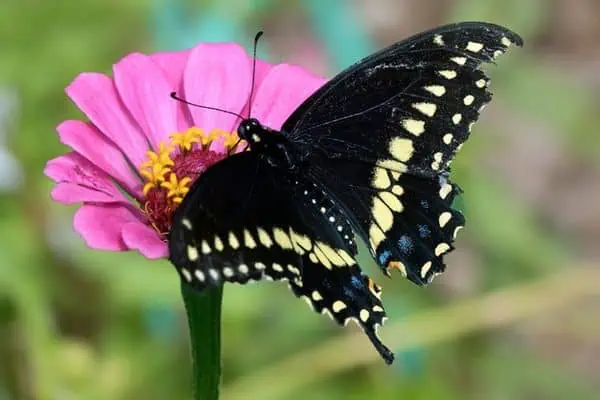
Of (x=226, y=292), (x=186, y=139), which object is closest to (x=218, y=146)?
(x=186, y=139)

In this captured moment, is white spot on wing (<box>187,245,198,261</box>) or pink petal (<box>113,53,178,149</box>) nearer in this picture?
white spot on wing (<box>187,245,198,261</box>)

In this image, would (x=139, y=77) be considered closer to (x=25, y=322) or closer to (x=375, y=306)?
(x=375, y=306)

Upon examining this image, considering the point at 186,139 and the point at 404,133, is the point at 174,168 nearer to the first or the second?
the point at 186,139

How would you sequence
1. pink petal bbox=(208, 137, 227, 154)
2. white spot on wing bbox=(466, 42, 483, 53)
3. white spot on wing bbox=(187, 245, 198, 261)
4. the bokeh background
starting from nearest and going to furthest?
white spot on wing bbox=(187, 245, 198, 261), white spot on wing bbox=(466, 42, 483, 53), pink petal bbox=(208, 137, 227, 154), the bokeh background

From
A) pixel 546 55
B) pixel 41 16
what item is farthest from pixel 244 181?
pixel 546 55

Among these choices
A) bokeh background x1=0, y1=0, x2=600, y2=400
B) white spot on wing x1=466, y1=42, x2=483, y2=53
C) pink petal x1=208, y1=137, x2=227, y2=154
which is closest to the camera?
white spot on wing x1=466, y1=42, x2=483, y2=53

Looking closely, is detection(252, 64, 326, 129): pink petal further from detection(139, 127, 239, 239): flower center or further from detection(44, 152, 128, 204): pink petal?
detection(44, 152, 128, 204): pink petal

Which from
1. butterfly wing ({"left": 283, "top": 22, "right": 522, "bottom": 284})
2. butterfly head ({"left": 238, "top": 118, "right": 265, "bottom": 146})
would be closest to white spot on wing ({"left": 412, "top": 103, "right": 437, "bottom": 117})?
butterfly wing ({"left": 283, "top": 22, "right": 522, "bottom": 284})

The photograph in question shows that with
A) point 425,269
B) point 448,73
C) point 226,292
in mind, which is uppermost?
point 448,73
